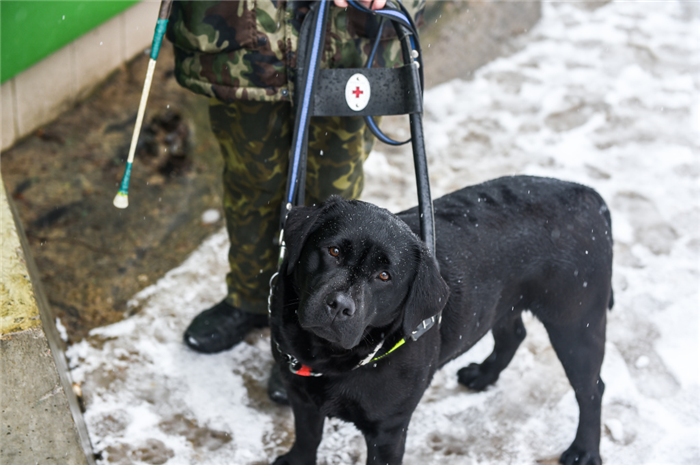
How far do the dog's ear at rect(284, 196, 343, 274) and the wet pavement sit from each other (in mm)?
1457

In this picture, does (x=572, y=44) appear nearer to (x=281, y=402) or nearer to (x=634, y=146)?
(x=634, y=146)

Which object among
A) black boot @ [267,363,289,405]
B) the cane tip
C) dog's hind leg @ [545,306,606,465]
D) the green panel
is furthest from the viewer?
the green panel

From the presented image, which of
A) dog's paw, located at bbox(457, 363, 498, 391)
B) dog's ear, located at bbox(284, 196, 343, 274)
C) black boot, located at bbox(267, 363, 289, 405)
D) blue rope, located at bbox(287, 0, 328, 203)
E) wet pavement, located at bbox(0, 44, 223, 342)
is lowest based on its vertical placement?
dog's paw, located at bbox(457, 363, 498, 391)

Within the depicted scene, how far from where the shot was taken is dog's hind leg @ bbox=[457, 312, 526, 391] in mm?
2926

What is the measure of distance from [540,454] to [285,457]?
3.44 feet

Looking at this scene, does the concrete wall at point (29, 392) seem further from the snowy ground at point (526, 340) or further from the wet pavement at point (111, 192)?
the wet pavement at point (111, 192)

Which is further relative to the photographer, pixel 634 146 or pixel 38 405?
pixel 634 146

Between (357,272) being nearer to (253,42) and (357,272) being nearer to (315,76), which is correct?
(315,76)

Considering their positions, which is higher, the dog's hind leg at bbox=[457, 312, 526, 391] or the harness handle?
the harness handle

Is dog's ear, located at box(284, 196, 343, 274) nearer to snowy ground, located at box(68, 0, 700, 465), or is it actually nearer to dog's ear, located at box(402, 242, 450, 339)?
dog's ear, located at box(402, 242, 450, 339)

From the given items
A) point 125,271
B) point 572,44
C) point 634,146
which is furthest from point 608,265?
point 572,44

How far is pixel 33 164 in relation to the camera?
12.4ft

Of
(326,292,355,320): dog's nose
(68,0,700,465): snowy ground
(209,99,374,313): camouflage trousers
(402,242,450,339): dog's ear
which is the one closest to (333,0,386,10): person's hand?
(209,99,374,313): camouflage trousers

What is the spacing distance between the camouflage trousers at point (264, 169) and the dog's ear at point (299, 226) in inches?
24.5
